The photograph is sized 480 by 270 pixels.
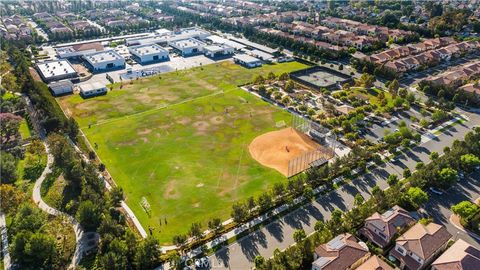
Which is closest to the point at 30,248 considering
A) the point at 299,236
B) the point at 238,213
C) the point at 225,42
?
the point at 238,213

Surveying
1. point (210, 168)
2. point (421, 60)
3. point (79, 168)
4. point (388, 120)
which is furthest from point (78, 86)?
point (421, 60)

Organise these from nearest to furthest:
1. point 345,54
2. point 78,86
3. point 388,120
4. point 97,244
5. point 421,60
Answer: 1. point 97,244
2. point 388,120
3. point 78,86
4. point 421,60
5. point 345,54

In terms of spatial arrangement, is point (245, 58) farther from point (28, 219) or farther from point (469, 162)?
point (28, 219)

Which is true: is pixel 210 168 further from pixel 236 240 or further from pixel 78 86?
pixel 78 86

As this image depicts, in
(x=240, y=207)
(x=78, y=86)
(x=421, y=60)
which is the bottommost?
(x=78, y=86)

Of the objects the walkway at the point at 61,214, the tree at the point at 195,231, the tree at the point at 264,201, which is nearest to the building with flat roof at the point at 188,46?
the walkway at the point at 61,214

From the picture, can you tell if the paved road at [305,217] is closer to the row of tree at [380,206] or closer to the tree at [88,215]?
the row of tree at [380,206]

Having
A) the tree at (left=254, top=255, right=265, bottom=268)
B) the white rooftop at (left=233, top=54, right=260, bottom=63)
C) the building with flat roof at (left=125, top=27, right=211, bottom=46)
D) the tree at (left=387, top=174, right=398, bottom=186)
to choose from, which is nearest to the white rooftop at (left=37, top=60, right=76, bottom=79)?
the building with flat roof at (left=125, top=27, right=211, bottom=46)
